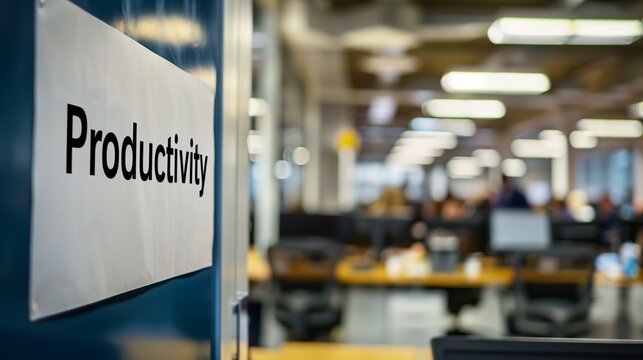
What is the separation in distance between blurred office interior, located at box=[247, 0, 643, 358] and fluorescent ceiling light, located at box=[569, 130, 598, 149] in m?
0.16

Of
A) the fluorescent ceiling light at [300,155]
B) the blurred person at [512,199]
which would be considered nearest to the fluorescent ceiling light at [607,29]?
the blurred person at [512,199]

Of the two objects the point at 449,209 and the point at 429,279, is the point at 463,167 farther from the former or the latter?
the point at 429,279

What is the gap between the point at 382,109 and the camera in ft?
62.6

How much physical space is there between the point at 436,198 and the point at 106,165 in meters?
10.3

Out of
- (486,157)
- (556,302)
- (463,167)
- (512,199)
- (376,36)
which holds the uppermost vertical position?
(376,36)

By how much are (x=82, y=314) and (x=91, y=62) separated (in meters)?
0.39

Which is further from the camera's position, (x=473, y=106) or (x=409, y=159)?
(x=409, y=159)

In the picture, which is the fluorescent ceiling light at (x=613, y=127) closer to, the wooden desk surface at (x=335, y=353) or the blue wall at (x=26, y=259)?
the wooden desk surface at (x=335, y=353)

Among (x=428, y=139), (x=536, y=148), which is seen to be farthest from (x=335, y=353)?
(x=536, y=148)

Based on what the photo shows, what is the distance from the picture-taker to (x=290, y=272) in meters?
5.55

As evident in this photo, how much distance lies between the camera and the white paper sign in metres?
0.95

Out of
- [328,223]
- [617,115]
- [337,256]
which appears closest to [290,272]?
[337,256]

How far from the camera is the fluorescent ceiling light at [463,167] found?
1265 inches

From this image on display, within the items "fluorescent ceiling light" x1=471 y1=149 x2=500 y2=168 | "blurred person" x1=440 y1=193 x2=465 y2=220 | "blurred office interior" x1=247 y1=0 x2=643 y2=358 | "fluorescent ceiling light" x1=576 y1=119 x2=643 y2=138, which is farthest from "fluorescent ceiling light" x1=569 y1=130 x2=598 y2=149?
"blurred person" x1=440 y1=193 x2=465 y2=220
